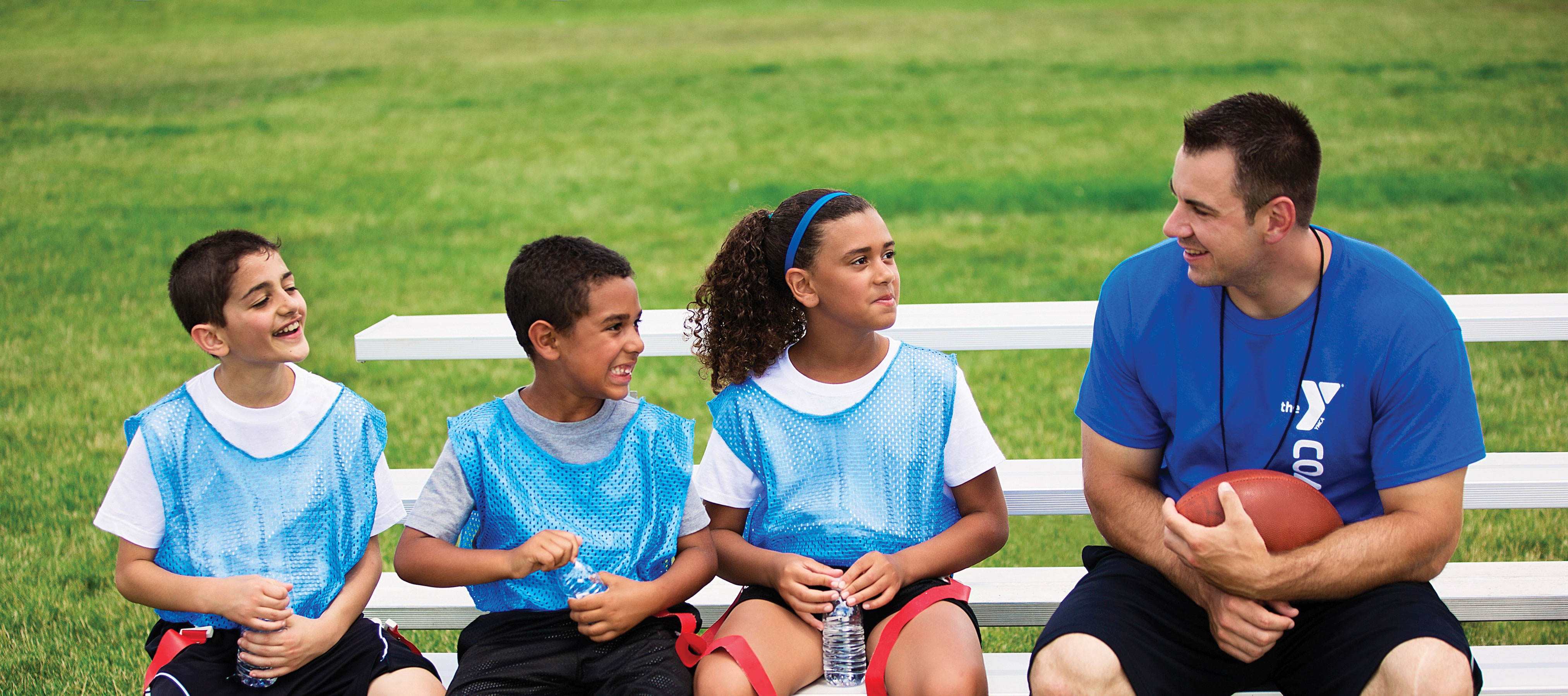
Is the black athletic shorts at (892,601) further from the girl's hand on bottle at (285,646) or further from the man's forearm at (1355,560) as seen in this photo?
the girl's hand on bottle at (285,646)

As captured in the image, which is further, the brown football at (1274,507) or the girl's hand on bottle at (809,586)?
the girl's hand on bottle at (809,586)

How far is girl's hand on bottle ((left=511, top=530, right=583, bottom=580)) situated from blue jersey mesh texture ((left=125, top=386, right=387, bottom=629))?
474 mm

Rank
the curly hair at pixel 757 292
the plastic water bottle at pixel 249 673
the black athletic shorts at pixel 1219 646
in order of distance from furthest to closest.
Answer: the curly hair at pixel 757 292, the plastic water bottle at pixel 249 673, the black athletic shorts at pixel 1219 646

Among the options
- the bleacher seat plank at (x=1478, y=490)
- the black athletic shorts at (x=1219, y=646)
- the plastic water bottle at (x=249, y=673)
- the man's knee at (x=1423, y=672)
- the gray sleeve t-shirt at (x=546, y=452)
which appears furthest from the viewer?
the bleacher seat plank at (x=1478, y=490)

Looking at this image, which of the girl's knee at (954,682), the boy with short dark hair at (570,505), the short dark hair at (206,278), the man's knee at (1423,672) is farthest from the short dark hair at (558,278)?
the man's knee at (1423,672)

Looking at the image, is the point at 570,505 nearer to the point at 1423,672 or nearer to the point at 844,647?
the point at 844,647

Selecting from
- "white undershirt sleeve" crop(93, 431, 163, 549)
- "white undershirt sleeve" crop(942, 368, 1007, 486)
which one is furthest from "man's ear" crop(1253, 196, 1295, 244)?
"white undershirt sleeve" crop(93, 431, 163, 549)

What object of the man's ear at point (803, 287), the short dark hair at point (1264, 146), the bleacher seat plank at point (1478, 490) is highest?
the short dark hair at point (1264, 146)

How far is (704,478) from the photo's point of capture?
3.00 meters

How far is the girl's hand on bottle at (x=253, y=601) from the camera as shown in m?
2.61

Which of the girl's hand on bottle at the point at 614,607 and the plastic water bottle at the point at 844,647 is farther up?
the girl's hand on bottle at the point at 614,607

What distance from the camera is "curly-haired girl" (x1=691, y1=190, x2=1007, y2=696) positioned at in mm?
2842

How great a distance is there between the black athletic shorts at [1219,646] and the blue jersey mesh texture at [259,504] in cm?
158

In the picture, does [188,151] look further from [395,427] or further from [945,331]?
[945,331]
